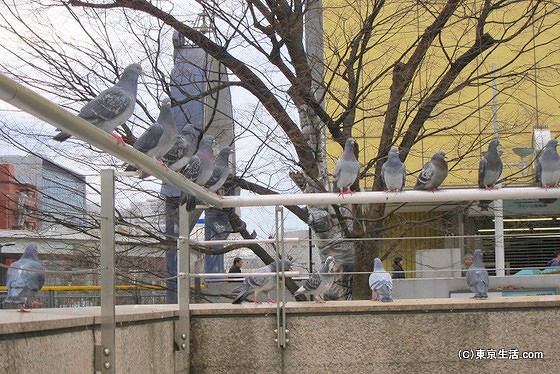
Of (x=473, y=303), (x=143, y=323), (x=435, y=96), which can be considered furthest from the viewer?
(x=435, y=96)

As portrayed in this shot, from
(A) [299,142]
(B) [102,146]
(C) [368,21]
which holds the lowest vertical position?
(B) [102,146]

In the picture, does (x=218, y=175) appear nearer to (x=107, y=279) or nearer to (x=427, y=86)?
(x=107, y=279)

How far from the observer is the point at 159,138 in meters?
4.92

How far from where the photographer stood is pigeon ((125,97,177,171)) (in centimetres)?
489

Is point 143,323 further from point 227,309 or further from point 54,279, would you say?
point 227,309

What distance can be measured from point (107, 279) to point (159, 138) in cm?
120

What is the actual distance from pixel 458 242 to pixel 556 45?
618 cm

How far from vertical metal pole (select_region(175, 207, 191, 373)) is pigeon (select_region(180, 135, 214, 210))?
10.0 inches

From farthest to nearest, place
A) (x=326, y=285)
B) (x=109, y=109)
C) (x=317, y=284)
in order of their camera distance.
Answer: (x=326, y=285) < (x=317, y=284) < (x=109, y=109)

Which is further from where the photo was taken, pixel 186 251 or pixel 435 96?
pixel 435 96

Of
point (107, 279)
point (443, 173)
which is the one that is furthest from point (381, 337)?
point (107, 279)

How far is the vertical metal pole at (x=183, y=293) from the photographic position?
19.0 feet

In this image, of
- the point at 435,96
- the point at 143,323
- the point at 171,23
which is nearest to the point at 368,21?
the point at 435,96

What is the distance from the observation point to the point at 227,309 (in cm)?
611
